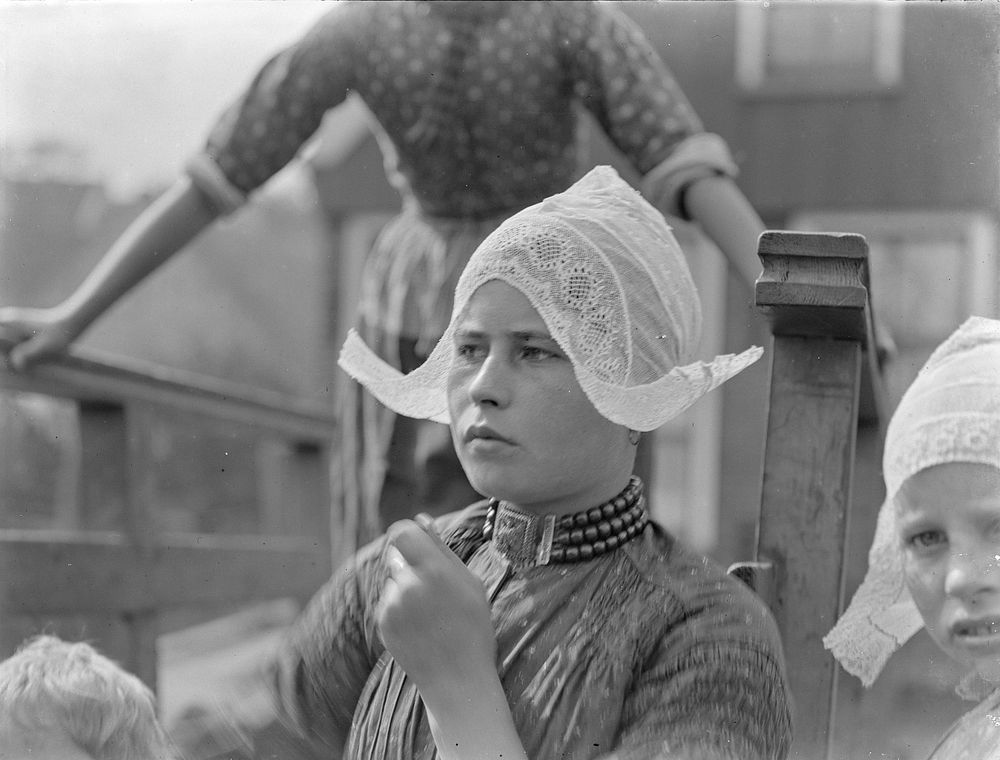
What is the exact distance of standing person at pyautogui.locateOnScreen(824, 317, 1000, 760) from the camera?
1115 mm

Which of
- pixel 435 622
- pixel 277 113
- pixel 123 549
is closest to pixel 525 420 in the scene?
pixel 435 622

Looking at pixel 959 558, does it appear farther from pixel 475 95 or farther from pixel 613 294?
pixel 475 95

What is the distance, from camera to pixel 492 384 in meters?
1.02

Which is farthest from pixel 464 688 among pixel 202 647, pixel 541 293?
pixel 202 647

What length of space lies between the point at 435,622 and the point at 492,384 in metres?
0.19

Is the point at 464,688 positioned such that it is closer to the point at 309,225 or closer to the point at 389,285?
the point at 389,285

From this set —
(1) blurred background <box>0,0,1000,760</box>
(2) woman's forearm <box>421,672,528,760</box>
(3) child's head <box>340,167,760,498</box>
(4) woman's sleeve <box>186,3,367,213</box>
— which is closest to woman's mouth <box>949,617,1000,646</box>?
(1) blurred background <box>0,0,1000,760</box>

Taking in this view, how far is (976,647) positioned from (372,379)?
578 millimetres

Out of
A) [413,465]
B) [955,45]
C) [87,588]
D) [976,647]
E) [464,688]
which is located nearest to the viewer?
[464,688]

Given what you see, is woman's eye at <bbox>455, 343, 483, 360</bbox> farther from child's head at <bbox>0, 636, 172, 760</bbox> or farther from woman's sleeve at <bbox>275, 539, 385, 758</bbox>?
child's head at <bbox>0, 636, 172, 760</bbox>

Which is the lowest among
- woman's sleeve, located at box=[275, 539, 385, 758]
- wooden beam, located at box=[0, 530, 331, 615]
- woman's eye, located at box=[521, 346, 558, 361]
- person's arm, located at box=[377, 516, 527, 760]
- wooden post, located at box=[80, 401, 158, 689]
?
wooden beam, located at box=[0, 530, 331, 615]

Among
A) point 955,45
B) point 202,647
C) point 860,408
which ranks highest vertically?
point 955,45

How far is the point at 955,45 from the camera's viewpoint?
1.34m

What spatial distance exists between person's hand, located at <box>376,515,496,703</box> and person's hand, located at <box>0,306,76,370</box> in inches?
33.7
